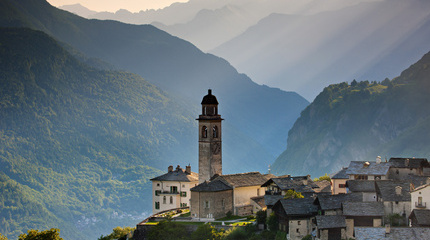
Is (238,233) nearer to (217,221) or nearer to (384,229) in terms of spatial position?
(217,221)

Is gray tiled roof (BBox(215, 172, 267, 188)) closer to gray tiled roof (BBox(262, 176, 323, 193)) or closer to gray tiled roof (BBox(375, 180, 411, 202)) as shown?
gray tiled roof (BBox(262, 176, 323, 193))

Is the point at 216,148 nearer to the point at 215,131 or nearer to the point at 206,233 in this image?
the point at 215,131

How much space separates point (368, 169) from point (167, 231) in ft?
86.3

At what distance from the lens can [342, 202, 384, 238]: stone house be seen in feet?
226

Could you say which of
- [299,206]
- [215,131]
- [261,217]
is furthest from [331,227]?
[215,131]

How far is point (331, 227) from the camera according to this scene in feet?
224

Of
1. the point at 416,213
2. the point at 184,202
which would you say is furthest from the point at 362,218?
the point at 184,202

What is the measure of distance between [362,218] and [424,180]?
14874 millimetres

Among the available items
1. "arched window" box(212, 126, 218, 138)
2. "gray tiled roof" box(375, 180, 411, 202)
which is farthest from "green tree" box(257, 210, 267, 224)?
"arched window" box(212, 126, 218, 138)

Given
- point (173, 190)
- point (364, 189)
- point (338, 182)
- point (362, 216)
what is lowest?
point (362, 216)

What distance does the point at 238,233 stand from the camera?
76.6 meters

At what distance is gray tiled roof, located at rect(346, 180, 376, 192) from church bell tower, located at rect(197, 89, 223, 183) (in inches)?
932

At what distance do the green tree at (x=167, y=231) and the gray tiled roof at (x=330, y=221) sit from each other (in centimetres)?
1763

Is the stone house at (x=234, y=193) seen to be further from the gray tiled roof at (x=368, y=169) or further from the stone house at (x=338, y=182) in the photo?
the gray tiled roof at (x=368, y=169)
